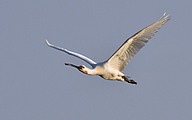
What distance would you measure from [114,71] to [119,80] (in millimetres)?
695

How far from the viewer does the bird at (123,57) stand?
1770 cm

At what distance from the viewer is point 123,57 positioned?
1869 centimetres

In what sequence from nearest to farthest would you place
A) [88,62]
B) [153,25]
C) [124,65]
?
1. [153,25]
2. [124,65]
3. [88,62]

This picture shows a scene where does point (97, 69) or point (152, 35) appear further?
point (97, 69)

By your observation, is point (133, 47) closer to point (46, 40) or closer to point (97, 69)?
point (97, 69)

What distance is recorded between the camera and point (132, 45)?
1809 centimetres

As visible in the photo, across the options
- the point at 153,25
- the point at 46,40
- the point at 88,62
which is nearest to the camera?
the point at 153,25

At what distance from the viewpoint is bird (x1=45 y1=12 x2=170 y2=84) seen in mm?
17703

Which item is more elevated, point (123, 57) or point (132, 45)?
point (132, 45)

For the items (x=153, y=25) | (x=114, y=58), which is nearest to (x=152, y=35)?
(x=153, y=25)

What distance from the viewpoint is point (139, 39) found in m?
18.0

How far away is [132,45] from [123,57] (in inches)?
33.6

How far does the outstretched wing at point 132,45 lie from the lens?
57.9ft

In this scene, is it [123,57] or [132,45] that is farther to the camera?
[123,57]
